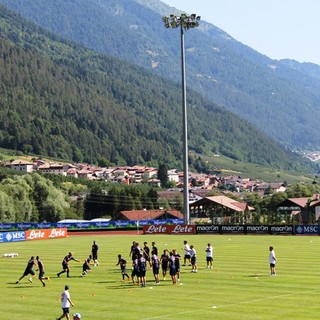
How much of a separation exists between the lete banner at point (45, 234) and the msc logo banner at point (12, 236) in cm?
112

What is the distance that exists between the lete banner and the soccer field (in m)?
39.8

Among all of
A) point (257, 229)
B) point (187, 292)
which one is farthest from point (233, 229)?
point (187, 292)

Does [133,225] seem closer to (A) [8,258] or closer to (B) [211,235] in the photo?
(B) [211,235]

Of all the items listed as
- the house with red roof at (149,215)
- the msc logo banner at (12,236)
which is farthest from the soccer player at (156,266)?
the house with red roof at (149,215)

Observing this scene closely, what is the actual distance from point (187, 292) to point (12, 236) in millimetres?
61597

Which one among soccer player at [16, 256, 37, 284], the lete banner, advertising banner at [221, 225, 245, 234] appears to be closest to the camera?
soccer player at [16, 256, 37, 284]

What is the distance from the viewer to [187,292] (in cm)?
4394

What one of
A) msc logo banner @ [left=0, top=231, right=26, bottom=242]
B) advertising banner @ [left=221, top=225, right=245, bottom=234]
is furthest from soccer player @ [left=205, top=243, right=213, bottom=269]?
advertising banner @ [left=221, top=225, right=245, bottom=234]

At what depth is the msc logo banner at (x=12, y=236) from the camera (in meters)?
100

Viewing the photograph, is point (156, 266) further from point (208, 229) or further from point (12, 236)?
point (208, 229)

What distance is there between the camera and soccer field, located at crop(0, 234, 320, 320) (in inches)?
1464

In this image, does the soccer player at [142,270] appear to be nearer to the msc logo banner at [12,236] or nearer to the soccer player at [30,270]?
the soccer player at [30,270]

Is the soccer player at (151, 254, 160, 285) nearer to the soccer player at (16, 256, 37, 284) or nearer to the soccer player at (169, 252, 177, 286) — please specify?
the soccer player at (169, 252, 177, 286)

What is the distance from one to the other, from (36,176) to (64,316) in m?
153
